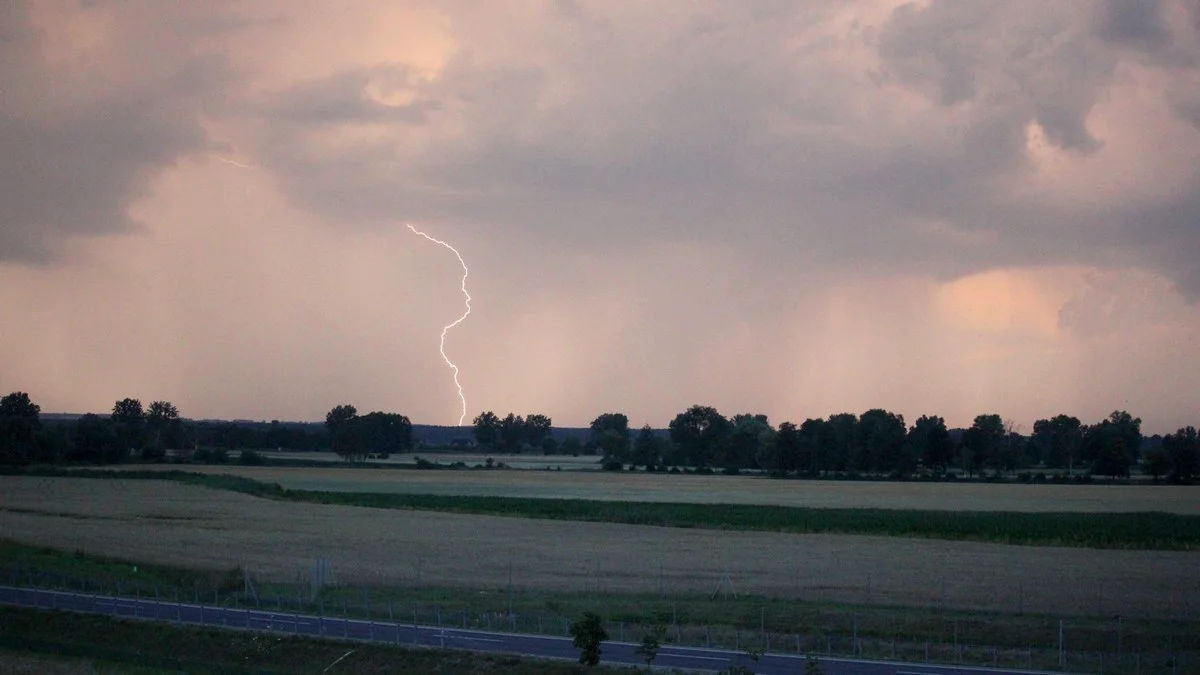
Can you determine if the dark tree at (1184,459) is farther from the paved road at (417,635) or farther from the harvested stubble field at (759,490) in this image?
the paved road at (417,635)

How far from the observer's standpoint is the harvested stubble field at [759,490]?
11344 cm

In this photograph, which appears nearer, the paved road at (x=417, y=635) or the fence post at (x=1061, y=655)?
the paved road at (x=417, y=635)

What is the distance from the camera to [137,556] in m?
63.6

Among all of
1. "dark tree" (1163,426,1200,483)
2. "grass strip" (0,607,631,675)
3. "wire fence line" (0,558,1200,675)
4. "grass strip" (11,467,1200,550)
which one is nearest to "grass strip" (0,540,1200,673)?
"wire fence line" (0,558,1200,675)

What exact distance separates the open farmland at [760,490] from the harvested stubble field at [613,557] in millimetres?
33781

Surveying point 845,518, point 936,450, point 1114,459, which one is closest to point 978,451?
point 936,450

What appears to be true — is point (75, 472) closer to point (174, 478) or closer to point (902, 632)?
point (174, 478)

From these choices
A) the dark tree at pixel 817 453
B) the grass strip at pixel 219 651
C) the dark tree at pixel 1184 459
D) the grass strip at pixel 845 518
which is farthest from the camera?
the dark tree at pixel 817 453

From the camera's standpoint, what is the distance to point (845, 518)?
97000mm

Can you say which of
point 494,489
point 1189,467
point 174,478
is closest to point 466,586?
point 494,489

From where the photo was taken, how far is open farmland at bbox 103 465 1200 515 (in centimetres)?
11344

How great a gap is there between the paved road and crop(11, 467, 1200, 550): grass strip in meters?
49.5

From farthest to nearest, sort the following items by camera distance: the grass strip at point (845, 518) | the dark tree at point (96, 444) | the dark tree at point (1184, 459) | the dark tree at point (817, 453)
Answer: the dark tree at point (817, 453), the dark tree at point (96, 444), the dark tree at point (1184, 459), the grass strip at point (845, 518)

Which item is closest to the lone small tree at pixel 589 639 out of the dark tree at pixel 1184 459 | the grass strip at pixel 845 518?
the grass strip at pixel 845 518
